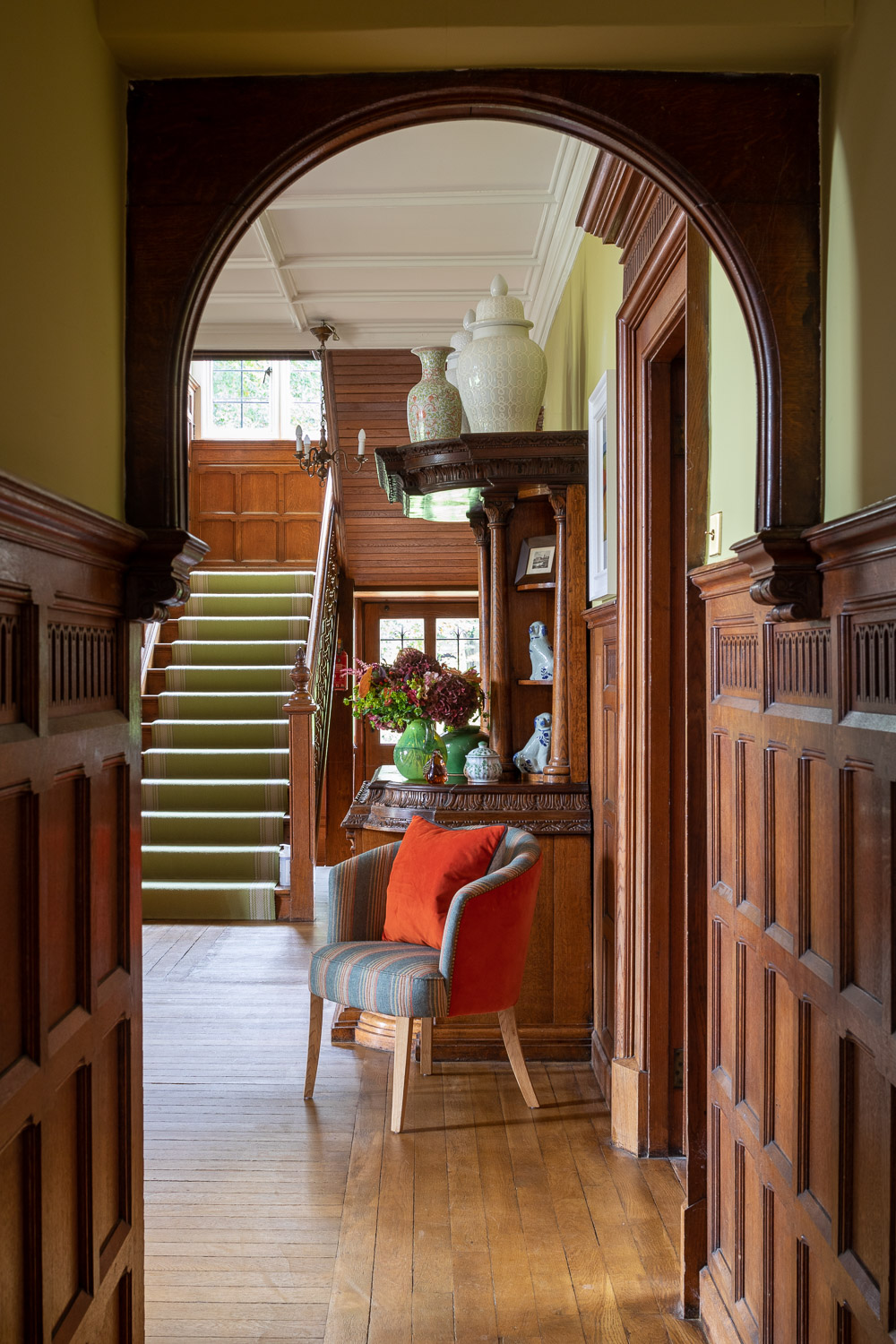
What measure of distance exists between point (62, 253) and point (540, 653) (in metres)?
3.29

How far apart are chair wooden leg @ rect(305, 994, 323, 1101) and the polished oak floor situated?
0.05 meters

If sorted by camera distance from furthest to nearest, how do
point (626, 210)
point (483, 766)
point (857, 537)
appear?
1. point (483, 766)
2. point (626, 210)
3. point (857, 537)

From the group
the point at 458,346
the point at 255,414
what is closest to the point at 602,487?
the point at 458,346

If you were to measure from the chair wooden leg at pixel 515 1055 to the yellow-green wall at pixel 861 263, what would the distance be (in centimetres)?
249

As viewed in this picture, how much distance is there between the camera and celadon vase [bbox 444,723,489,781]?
4680mm

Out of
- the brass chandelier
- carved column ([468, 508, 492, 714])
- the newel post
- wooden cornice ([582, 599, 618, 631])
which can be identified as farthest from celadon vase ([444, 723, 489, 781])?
the brass chandelier

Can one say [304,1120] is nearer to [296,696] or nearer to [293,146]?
[293,146]

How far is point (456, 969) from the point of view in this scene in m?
3.46

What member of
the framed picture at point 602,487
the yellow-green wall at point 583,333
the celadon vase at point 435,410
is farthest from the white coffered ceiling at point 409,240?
the framed picture at point 602,487

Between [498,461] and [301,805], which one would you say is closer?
[498,461]

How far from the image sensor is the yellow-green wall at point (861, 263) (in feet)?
4.87

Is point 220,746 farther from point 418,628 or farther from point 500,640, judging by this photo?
point 500,640

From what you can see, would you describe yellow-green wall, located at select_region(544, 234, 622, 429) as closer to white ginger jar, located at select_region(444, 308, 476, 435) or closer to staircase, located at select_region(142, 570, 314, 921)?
white ginger jar, located at select_region(444, 308, 476, 435)

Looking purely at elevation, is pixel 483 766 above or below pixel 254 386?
below
